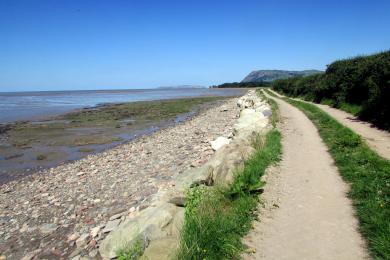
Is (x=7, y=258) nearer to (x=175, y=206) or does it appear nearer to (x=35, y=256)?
(x=35, y=256)

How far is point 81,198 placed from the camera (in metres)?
11.0

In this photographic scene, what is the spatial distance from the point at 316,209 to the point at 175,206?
3.03 m

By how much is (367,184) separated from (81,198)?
8.96 metres

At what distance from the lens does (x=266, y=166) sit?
8977mm

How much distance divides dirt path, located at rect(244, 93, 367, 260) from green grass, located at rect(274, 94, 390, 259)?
177 mm

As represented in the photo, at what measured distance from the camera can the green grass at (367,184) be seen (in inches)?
189

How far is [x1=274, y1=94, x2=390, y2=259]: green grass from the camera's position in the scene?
481 centimetres

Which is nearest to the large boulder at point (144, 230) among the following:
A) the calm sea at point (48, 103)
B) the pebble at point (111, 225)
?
the pebble at point (111, 225)

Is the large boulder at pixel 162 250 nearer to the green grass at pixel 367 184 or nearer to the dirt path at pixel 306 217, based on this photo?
the dirt path at pixel 306 217

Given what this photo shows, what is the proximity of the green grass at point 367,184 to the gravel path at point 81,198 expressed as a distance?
18.1ft

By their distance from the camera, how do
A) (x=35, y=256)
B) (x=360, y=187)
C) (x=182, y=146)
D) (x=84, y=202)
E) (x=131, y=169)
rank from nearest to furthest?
1. (x=360, y=187)
2. (x=35, y=256)
3. (x=84, y=202)
4. (x=131, y=169)
5. (x=182, y=146)

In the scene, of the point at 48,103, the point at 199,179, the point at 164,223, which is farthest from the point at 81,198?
the point at 48,103

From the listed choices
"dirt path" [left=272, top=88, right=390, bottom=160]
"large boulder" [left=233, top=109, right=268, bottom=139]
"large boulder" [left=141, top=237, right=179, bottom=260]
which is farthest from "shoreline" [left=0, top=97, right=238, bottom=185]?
"dirt path" [left=272, top=88, right=390, bottom=160]

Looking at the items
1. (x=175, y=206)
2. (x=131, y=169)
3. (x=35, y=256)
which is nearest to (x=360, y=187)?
(x=175, y=206)
